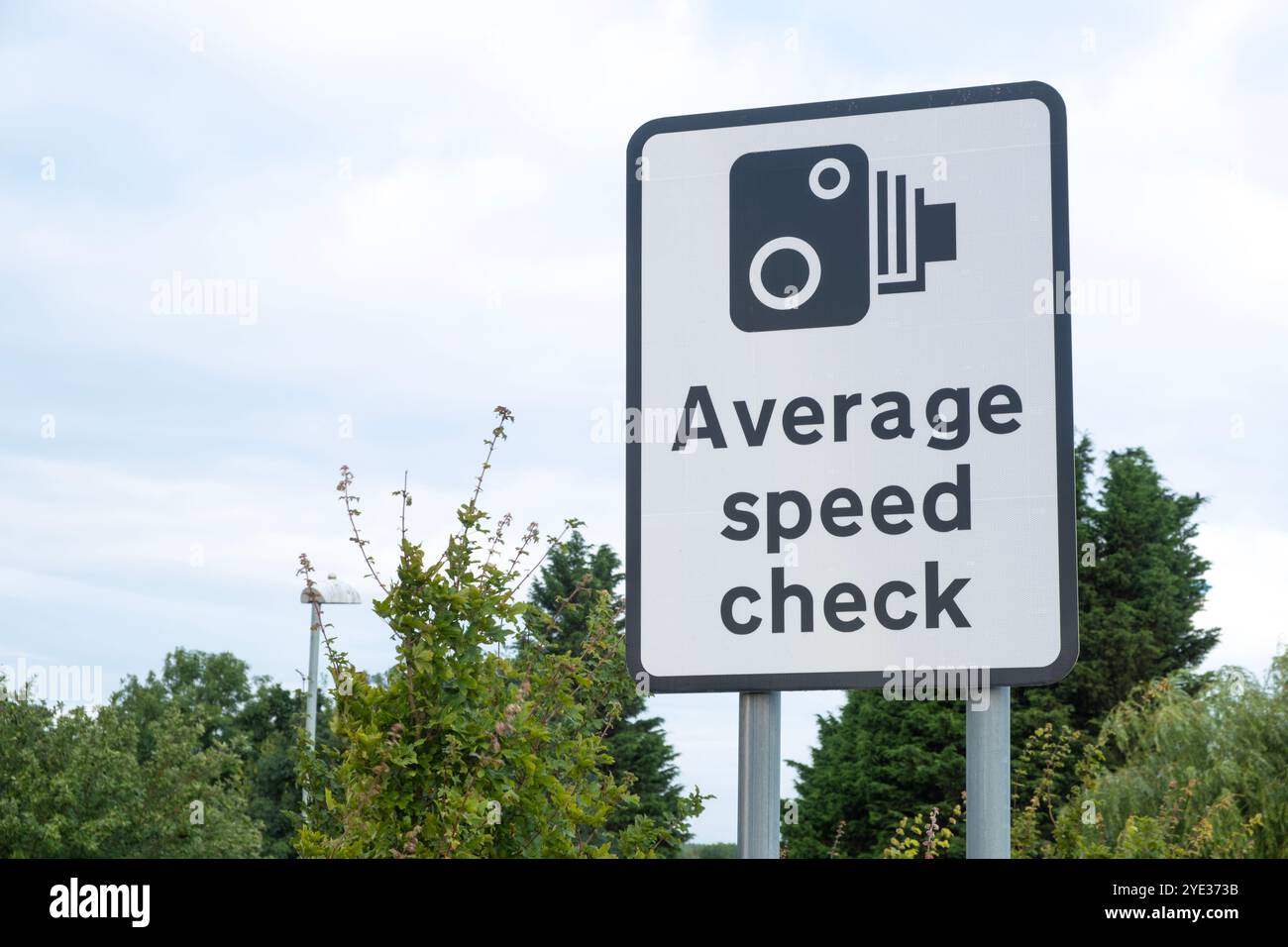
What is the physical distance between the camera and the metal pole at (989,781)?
7.66 ft

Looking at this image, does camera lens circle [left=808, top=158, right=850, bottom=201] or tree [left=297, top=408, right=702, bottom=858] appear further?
tree [left=297, top=408, right=702, bottom=858]

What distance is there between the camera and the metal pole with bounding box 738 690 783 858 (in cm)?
241

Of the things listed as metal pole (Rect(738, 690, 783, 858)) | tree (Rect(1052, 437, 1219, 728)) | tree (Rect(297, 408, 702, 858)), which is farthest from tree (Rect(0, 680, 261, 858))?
metal pole (Rect(738, 690, 783, 858))

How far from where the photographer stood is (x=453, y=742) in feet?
11.5

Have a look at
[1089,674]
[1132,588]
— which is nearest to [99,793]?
[1089,674]

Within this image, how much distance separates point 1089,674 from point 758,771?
38.8m

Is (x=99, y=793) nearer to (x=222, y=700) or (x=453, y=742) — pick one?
(x=453, y=742)

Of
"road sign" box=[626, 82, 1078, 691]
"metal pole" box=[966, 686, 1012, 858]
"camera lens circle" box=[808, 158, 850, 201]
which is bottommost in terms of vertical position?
"metal pole" box=[966, 686, 1012, 858]

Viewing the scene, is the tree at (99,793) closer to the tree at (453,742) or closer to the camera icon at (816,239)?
the tree at (453,742)

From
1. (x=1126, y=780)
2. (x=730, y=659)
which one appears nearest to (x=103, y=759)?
(x=1126, y=780)

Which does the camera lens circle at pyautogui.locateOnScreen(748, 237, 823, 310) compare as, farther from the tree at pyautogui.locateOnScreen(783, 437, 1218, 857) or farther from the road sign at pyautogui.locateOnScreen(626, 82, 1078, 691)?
the tree at pyautogui.locateOnScreen(783, 437, 1218, 857)

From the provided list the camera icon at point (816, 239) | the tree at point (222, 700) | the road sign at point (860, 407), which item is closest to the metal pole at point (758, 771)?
the road sign at point (860, 407)

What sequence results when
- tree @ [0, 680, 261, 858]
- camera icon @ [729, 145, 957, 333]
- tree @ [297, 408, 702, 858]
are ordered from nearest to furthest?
camera icon @ [729, 145, 957, 333] < tree @ [297, 408, 702, 858] < tree @ [0, 680, 261, 858]

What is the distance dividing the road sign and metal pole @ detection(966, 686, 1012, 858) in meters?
0.08
